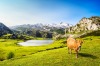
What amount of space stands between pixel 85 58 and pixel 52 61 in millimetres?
5924

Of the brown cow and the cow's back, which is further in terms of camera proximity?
the cow's back

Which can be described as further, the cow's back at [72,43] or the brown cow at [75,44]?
the cow's back at [72,43]

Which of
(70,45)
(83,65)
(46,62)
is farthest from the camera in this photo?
(70,45)

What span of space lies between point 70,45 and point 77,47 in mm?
2351

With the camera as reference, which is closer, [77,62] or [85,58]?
[77,62]

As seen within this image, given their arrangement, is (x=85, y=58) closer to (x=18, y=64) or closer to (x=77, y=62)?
(x=77, y=62)

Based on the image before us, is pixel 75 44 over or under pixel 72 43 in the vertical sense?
under

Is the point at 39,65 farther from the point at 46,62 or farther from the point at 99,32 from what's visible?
the point at 99,32

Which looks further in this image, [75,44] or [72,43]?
[72,43]

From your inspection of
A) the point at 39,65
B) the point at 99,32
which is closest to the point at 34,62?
the point at 39,65

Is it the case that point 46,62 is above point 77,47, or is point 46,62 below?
below

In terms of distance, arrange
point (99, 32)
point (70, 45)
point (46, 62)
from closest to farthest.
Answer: point (46, 62)
point (70, 45)
point (99, 32)

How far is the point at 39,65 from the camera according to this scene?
30219 mm

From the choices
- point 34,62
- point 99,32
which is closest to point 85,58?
point 34,62
